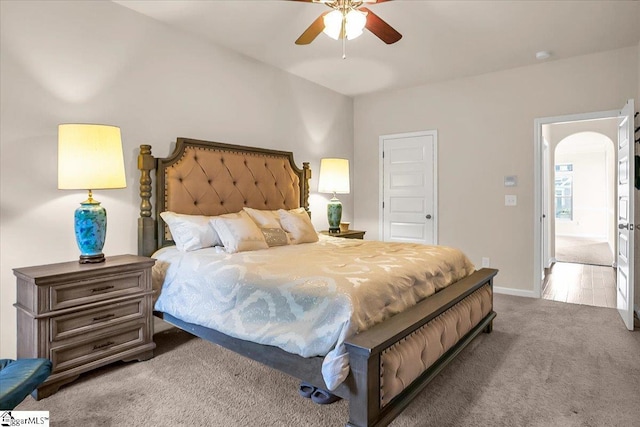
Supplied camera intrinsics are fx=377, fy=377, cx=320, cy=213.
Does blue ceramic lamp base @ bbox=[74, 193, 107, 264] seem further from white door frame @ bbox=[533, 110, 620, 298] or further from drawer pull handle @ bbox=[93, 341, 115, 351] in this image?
white door frame @ bbox=[533, 110, 620, 298]

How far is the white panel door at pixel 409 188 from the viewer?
16.4 feet

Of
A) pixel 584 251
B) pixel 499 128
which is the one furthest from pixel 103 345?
pixel 584 251

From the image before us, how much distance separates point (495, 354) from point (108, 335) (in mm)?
2636

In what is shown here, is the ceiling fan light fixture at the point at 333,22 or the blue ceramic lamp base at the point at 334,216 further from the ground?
the ceiling fan light fixture at the point at 333,22

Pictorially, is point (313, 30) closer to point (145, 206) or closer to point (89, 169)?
point (89, 169)

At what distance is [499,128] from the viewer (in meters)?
4.48

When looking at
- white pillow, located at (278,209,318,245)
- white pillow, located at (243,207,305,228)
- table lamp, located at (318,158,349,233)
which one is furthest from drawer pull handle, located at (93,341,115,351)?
table lamp, located at (318,158,349,233)

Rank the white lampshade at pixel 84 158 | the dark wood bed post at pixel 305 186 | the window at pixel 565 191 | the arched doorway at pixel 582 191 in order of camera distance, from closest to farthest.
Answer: the white lampshade at pixel 84 158 < the dark wood bed post at pixel 305 186 < the arched doorway at pixel 582 191 < the window at pixel 565 191

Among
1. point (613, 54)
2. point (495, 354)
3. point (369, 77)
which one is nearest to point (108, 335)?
point (495, 354)

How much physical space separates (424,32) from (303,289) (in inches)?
106

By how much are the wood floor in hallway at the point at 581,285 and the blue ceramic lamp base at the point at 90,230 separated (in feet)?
14.7

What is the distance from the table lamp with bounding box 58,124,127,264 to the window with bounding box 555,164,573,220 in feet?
39.4

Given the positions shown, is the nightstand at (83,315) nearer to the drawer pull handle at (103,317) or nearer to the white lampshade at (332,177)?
the drawer pull handle at (103,317)

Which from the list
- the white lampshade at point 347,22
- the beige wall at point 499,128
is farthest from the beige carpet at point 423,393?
the white lampshade at point 347,22
